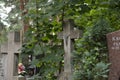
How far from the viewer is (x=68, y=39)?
573 cm

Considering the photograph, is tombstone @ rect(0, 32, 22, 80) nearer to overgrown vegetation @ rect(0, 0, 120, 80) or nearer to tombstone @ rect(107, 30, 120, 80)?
overgrown vegetation @ rect(0, 0, 120, 80)

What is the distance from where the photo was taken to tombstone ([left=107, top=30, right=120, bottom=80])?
463cm

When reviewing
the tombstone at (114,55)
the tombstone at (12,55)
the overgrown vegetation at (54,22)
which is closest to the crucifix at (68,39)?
the overgrown vegetation at (54,22)

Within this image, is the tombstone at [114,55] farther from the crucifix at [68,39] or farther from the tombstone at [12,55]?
the tombstone at [12,55]

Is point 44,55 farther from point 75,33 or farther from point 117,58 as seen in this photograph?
point 117,58

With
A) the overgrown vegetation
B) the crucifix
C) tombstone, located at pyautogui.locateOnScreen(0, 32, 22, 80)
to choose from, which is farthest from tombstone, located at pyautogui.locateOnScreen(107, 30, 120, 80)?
tombstone, located at pyautogui.locateOnScreen(0, 32, 22, 80)

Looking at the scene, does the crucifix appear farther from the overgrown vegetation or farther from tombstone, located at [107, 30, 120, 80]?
tombstone, located at [107, 30, 120, 80]

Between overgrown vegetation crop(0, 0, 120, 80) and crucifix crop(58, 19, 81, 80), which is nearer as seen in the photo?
crucifix crop(58, 19, 81, 80)

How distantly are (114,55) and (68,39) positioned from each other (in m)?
1.28

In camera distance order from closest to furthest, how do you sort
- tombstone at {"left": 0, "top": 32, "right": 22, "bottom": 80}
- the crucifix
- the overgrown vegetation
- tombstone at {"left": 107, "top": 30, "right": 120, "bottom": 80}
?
1. tombstone at {"left": 107, "top": 30, "right": 120, "bottom": 80}
2. the crucifix
3. the overgrown vegetation
4. tombstone at {"left": 0, "top": 32, "right": 22, "bottom": 80}

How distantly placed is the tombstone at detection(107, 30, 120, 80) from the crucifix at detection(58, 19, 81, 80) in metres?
0.95

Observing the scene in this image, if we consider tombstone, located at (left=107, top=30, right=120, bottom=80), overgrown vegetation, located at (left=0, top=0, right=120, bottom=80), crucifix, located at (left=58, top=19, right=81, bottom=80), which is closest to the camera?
tombstone, located at (left=107, top=30, right=120, bottom=80)

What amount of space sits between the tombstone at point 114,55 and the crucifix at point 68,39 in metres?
0.95

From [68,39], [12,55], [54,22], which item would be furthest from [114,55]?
[12,55]
